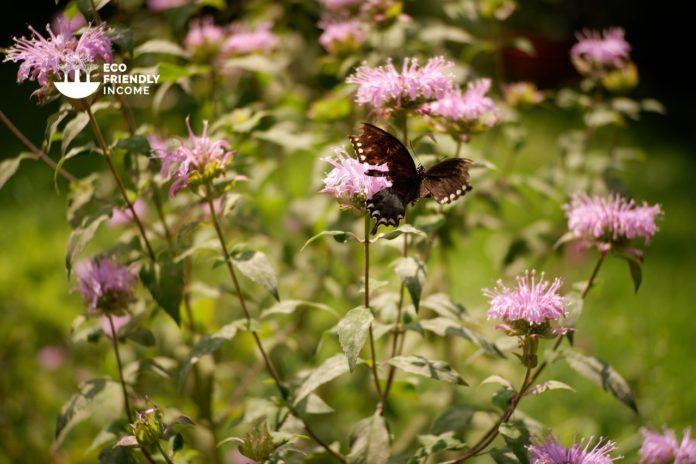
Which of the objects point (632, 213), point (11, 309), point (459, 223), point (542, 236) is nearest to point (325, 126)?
point (459, 223)

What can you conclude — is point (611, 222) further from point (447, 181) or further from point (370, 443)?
point (370, 443)

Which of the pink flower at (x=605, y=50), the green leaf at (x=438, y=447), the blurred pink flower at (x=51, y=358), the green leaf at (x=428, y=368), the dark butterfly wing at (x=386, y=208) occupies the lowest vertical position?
the blurred pink flower at (x=51, y=358)

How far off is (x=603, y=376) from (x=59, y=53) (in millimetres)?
1022

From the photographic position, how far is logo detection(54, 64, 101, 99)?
3.91ft

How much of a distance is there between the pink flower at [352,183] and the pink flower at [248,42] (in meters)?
0.72

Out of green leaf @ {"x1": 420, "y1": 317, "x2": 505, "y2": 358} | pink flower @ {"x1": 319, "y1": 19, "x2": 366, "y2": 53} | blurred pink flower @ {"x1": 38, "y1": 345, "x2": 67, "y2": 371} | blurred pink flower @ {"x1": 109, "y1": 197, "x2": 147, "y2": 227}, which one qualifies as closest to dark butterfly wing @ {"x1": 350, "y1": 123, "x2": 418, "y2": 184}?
green leaf @ {"x1": 420, "y1": 317, "x2": 505, "y2": 358}

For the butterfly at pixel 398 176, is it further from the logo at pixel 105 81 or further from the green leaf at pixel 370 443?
the logo at pixel 105 81

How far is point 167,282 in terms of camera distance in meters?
1.29

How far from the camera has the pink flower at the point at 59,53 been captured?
1.17m

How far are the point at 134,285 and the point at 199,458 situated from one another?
0.70 metres

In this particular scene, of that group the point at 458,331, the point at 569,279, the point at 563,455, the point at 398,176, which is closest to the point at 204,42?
the point at 398,176

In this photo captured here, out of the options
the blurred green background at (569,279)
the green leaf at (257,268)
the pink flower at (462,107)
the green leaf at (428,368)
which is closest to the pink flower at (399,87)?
the pink flower at (462,107)

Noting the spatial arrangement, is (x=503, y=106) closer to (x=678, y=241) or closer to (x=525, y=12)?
(x=678, y=241)

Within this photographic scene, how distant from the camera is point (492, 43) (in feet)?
6.20
